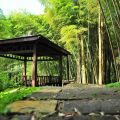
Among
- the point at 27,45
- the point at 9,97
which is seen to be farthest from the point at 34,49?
the point at 9,97

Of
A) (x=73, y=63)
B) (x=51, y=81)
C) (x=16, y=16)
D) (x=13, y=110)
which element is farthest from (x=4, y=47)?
(x=16, y=16)

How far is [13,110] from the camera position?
3.99 m

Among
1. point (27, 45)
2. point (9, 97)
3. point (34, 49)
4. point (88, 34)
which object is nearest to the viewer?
point (9, 97)

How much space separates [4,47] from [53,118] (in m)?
11.1

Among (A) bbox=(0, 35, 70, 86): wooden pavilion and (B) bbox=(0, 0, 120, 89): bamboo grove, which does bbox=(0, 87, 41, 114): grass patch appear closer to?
(A) bbox=(0, 35, 70, 86): wooden pavilion

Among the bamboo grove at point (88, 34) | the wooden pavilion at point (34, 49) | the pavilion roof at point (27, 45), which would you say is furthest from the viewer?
the bamboo grove at point (88, 34)

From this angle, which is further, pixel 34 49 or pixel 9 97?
pixel 34 49

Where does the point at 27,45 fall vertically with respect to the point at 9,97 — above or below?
above

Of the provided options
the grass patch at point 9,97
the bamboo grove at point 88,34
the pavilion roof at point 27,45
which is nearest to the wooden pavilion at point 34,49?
the pavilion roof at point 27,45

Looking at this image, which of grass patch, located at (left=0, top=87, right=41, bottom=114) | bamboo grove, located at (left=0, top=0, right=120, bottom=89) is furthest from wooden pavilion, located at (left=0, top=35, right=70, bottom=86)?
grass patch, located at (left=0, top=87, right=41, bottom=114)

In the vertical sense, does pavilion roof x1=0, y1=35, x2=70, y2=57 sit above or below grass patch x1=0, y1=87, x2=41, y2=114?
above

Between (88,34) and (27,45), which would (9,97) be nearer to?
(27,45)

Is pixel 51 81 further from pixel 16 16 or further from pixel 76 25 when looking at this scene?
pixel 16 16

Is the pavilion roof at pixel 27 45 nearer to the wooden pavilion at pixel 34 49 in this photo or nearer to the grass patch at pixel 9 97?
the wooden pavilion at pixel 34 49
